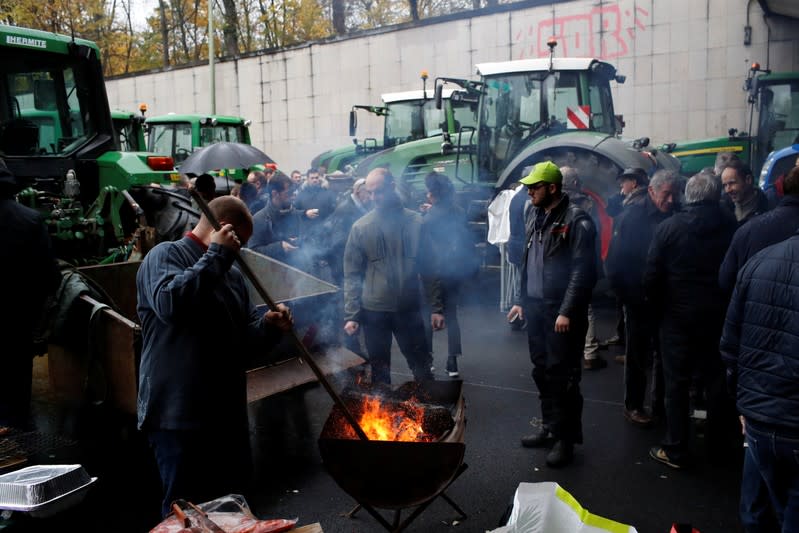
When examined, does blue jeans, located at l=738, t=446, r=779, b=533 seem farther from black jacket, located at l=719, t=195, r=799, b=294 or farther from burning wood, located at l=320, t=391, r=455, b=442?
burning wood, located at l=320, t=391, r=455, b=442

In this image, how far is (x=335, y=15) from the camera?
26406mm

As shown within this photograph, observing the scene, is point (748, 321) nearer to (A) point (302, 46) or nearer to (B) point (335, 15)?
(A) point (302, 46)

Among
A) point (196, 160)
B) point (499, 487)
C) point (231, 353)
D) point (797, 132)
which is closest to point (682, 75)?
point (797, 132)

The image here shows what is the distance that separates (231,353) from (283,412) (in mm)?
2935

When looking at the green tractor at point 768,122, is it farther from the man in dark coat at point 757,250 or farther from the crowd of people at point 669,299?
the man in dark coat at point 757,250

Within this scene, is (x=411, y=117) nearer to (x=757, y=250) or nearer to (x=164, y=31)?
(x=757, y=250)

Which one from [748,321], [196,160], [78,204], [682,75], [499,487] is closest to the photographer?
[748,321]

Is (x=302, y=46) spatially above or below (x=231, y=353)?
above

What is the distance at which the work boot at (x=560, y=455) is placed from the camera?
454 cm

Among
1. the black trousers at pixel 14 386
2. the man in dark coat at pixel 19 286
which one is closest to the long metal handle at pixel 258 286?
the man in dark coat at pixel 19 286

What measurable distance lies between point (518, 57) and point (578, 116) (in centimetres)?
706

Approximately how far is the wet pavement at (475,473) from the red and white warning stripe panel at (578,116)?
5033 mm

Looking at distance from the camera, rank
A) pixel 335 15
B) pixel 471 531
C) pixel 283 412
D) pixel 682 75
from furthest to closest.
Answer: pixel 335 15, pixel 682 75, pixel 283 412, pixel 471 531

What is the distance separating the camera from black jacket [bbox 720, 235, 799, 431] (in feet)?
8.59
